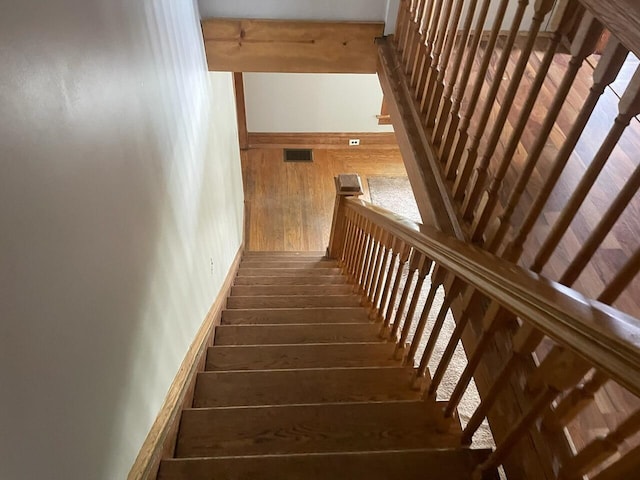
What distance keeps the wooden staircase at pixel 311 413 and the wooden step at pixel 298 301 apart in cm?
30

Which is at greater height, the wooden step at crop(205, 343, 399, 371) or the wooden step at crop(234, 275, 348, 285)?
the wooden step at crop(205, 343, 399, 371)

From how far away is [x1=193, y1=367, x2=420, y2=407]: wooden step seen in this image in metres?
1.79

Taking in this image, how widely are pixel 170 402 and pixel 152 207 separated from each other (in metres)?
0.66

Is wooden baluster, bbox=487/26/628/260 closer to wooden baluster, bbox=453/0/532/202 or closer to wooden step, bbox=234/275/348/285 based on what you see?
wooden baluster, bbox=453/0/532/202

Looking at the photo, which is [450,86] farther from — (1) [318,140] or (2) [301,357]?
(1) [318,140]

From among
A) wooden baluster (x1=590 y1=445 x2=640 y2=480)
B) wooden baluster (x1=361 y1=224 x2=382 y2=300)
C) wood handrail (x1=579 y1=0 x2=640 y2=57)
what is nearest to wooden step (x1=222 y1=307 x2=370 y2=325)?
wooden baluster (x1=361 y1=224 x2=382 y2=300)

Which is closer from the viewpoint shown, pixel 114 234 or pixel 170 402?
pixel 114 234

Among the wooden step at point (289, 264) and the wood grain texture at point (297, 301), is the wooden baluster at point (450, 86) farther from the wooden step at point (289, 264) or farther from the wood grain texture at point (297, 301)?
the wooden step at point (289, 264)

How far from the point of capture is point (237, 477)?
4.30 ft

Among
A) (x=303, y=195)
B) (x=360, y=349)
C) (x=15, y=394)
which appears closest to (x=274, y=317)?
(x=360, y=349)

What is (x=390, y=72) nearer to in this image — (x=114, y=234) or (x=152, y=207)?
(x=152, y=207)

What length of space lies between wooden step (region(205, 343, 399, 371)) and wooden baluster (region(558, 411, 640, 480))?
3.57 feet

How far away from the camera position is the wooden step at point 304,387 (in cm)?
179

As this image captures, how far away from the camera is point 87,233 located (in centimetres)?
100
